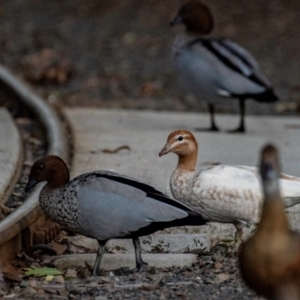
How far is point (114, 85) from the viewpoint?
13.2 metres

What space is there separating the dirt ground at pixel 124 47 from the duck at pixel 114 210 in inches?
253

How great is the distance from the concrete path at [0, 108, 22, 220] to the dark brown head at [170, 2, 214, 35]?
2573 mm

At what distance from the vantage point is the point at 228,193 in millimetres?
5820

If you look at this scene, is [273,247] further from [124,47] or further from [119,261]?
[124,47]

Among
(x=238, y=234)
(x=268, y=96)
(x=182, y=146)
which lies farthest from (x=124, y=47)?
(x=238, y=234)

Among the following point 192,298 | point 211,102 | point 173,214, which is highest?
point 211,102

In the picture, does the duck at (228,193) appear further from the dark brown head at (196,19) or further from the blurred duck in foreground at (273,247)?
the dark brown head at (196,19)

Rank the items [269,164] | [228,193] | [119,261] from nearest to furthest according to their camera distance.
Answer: [269,164]
[119,261]
[228,193]

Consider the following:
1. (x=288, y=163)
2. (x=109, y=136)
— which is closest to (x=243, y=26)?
(x=109, y=136)

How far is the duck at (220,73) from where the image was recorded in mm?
10195

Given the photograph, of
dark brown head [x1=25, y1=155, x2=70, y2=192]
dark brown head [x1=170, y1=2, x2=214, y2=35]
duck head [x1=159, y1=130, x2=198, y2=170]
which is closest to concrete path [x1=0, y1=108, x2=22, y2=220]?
dark brown head [x1=25, y1=155, x2=70, y2=192]

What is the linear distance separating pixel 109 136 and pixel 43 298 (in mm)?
4576

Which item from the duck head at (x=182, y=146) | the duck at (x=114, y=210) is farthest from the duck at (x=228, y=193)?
the duck at (x=114, y=210)

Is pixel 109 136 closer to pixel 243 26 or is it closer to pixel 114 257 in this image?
pixel 114 257
